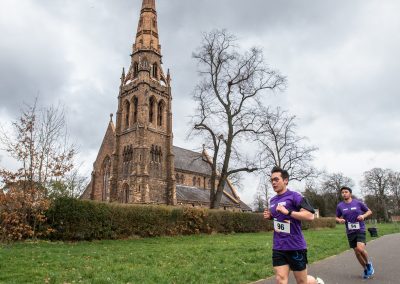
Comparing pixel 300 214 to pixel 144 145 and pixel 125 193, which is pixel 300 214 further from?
pixel 125 193

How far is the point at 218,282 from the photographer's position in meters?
7.15

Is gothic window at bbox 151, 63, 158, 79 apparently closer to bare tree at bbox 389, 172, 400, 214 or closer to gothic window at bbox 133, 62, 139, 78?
gothic window at bbox 133, 62, 139, 78

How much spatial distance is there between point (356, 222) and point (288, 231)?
14.4 ft

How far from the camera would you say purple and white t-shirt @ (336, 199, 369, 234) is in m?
8.32

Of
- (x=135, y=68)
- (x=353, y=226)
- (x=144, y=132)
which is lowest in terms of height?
(x=353, y=226)

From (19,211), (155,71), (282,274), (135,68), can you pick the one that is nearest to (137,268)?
(282,274)

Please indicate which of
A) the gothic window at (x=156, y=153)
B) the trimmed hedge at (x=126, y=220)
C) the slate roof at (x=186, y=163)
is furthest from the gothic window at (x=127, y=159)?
the trimmed hedge at (x=126, y=220)

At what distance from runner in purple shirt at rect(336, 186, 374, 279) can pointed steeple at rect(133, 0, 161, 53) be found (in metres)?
43.5

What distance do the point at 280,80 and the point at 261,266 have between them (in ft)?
70.5

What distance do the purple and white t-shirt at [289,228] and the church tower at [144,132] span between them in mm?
33975

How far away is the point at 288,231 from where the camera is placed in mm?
4863

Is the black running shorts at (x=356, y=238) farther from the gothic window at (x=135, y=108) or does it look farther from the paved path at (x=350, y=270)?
the gothic window at (x=135, y=108)

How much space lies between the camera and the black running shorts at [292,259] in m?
4.75

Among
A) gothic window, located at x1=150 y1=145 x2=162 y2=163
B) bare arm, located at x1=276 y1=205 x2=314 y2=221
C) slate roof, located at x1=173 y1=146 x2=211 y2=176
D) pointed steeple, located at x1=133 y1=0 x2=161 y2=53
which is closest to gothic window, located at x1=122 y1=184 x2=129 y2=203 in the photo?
gothic window, located at x1=150 y1=145 x2=162 y2=163
